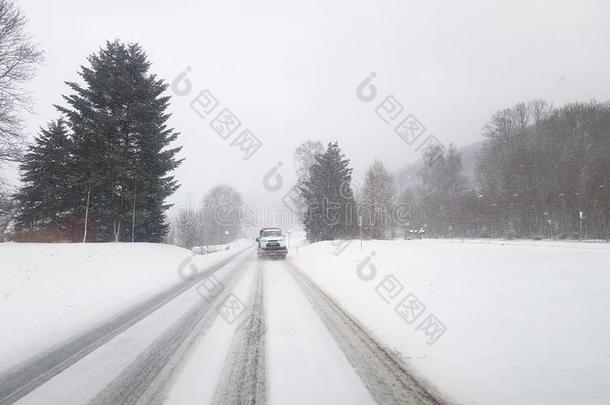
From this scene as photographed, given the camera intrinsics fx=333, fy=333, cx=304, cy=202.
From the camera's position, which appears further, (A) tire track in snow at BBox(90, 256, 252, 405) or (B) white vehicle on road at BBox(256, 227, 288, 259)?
(B) white vehicle on road at BBox(256, 227, 288, 259)

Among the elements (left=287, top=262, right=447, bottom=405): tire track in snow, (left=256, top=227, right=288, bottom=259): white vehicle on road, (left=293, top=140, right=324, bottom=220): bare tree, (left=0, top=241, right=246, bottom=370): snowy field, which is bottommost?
(left=287, top=262, right=447, bottom=405): tire track in snow

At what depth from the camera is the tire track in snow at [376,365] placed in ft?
12.1

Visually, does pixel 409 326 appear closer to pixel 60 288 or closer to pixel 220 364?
pixel 220 364

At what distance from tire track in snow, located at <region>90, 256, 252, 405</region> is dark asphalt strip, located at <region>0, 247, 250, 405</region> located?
922 millimetres

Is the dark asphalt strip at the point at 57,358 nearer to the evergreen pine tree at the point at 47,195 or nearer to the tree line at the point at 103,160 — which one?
the tree line at the point at 103,160

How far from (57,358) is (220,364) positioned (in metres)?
2.54

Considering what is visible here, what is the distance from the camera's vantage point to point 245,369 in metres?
4.38

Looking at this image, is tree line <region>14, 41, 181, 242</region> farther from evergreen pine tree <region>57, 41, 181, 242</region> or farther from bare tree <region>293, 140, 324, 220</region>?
bare tree <region>293, 140, 324, 220</region>

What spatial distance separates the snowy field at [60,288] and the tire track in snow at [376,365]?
193 inches

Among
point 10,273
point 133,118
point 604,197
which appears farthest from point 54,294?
point 604,197

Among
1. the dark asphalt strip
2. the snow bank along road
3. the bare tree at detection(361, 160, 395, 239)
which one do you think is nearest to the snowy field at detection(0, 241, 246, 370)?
the dark asphalt strip

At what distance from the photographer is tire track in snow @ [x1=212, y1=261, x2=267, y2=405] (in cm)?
362

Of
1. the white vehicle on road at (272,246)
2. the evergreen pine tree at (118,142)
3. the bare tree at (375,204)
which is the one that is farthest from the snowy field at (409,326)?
the bare tree at (375,204)

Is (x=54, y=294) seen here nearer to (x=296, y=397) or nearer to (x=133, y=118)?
(x=296, y=397)
